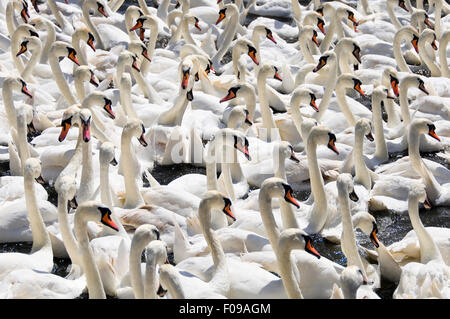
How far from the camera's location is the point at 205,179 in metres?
9.46

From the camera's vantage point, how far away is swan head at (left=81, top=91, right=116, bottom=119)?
1023cm

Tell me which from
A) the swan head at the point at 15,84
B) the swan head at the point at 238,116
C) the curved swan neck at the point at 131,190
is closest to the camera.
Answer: the curved swan neck at the point at 131,190

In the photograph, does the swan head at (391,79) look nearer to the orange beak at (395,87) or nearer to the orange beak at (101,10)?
the orange beak at (395,87)

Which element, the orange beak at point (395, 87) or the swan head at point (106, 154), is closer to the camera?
the swan head at point (106, 154)

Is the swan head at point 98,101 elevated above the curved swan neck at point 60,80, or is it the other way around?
the swan head at point 98,101

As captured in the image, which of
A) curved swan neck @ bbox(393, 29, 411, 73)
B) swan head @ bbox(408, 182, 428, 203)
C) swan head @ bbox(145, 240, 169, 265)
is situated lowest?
curved swan neck @ bbox(393, 29, 411, 73)

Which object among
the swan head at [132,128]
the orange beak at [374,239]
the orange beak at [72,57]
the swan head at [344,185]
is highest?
the swan head at [344,185]

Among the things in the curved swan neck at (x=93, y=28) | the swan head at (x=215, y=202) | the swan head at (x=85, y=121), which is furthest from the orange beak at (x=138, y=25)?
the swan head at (x=215, y=202)

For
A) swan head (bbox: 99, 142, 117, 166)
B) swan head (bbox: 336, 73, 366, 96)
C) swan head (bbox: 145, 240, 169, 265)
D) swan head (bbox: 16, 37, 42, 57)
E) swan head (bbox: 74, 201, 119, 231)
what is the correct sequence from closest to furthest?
swan head (bbox: 145, 240, 169, 265) < swan head (bbox: 74, 201, 119, 231) < swan head (bbox: 99, 142, 117, 166) < swan head (bbox: 336, 73, 366, 96) < swan head (bbox: 16, 37, 42, 57)

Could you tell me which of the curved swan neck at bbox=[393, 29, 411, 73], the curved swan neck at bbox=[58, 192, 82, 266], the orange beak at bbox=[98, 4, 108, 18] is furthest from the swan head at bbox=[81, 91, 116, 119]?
the curved swan neck at bbox=[393, 29, 411, 73]

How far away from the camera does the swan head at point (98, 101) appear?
1023 centimetres

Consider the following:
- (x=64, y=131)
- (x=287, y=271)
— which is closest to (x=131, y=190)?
(x=64, y=131)

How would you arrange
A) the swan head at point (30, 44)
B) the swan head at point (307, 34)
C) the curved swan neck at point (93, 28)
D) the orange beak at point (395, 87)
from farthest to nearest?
1. the curved swan neck at point (93, 28)
2. the swan head at point (307, 34)
3. the swan head at point (30, 44)
4. the orange beak at point (395, 87)

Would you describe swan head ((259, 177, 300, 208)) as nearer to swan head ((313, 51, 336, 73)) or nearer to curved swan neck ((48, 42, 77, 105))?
swan head ((313, 51, 336, 73))
